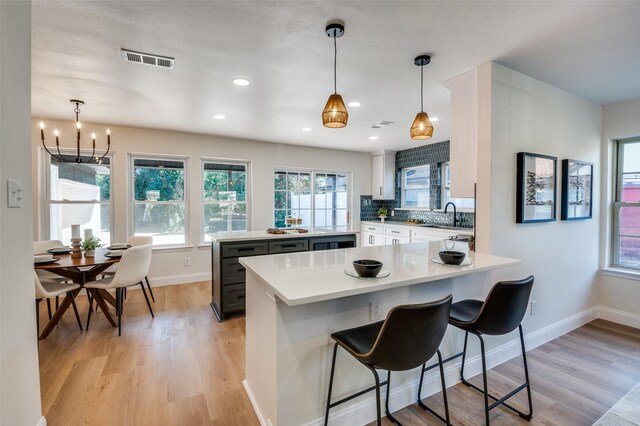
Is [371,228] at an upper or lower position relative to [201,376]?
upper

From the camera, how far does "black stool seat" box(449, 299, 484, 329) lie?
1.75m

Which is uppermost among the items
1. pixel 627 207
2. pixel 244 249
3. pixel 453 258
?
pixel 627 207

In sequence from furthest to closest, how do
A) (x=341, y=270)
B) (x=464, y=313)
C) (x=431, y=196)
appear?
(x=431, y=196), (x=464, y=313), (x=341, y=270)

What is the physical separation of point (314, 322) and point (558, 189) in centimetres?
276

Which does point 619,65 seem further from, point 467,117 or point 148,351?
point 148,351

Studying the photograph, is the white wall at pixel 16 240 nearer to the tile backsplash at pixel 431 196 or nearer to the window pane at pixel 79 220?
the window pane at pixel 79 220

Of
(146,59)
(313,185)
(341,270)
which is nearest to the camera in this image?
(341,270)

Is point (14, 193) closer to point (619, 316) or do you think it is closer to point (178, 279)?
point (178, 279)

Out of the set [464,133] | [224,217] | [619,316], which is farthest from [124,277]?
[619,316]

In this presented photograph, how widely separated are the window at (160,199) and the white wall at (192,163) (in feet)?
0.50

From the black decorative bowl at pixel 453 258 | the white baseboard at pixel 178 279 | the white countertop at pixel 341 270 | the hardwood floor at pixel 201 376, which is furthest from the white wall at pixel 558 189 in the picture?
the white baseboard at pixel 178 279

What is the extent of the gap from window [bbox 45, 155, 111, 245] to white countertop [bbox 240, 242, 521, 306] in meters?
3.56

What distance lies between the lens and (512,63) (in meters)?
2.31

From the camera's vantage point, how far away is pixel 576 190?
2.98 m
